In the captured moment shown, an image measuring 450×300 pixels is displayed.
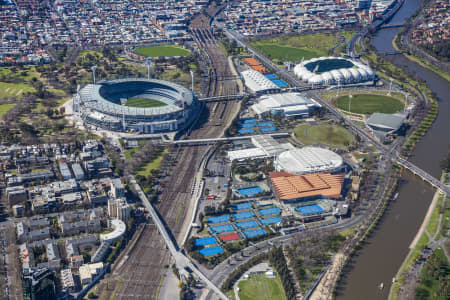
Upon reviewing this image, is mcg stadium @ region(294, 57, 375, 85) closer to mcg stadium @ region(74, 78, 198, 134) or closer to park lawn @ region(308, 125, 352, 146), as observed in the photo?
park lawn @ region(308, 125, 352, 146)

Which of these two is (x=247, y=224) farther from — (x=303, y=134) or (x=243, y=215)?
(x=303, y=134)

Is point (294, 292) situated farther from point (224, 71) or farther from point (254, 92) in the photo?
point (224, 71)

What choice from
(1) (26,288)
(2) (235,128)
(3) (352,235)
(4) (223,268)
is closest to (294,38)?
(2) (235,128)

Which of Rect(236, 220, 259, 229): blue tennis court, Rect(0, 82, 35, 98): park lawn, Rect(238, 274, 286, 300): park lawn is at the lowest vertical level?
Rect(238, 274, 286, 300): park lawn

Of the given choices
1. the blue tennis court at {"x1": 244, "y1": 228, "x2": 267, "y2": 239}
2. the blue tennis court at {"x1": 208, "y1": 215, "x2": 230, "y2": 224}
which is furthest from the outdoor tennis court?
the blue tennis court at {"x1": 208, "y1": 215, "x2": 230, "y2": 224}

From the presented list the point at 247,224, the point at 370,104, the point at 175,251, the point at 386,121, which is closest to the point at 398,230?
the point at 247,224

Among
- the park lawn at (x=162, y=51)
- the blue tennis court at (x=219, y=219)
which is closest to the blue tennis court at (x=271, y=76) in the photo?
the park lawn at (x=162, y=51)
